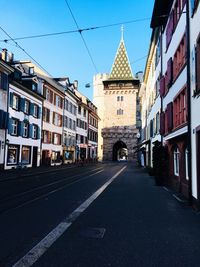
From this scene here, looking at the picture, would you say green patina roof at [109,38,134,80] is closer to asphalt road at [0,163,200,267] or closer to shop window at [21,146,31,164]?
shop window at [21,146,31,164]

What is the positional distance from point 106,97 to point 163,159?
56.1 metres

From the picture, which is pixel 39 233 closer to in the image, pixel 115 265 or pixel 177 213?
pixel 115 265

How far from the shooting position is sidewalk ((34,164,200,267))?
15.4ft

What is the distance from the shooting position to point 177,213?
8.78 metres

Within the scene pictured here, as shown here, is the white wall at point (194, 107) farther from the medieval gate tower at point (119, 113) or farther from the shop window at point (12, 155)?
the medieval gate tower at point (119, 113)

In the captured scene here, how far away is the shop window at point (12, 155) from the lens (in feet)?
98.1

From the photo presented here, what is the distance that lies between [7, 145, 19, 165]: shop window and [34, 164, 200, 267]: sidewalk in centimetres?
2220

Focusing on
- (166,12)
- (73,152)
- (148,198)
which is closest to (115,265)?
(148,198)

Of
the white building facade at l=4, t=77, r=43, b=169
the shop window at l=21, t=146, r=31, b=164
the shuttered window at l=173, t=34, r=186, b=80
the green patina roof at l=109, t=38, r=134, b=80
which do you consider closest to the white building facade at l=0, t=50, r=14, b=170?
the white building facade at l=4, t=77, r=43, b=169

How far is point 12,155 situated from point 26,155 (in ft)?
11.7

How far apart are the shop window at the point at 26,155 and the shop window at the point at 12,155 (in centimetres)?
121

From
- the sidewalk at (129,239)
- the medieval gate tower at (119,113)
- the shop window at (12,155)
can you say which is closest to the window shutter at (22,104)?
the shop window at (12,155)

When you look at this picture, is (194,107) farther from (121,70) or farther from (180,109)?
(121,70)

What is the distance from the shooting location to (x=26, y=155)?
3419 centimetres
